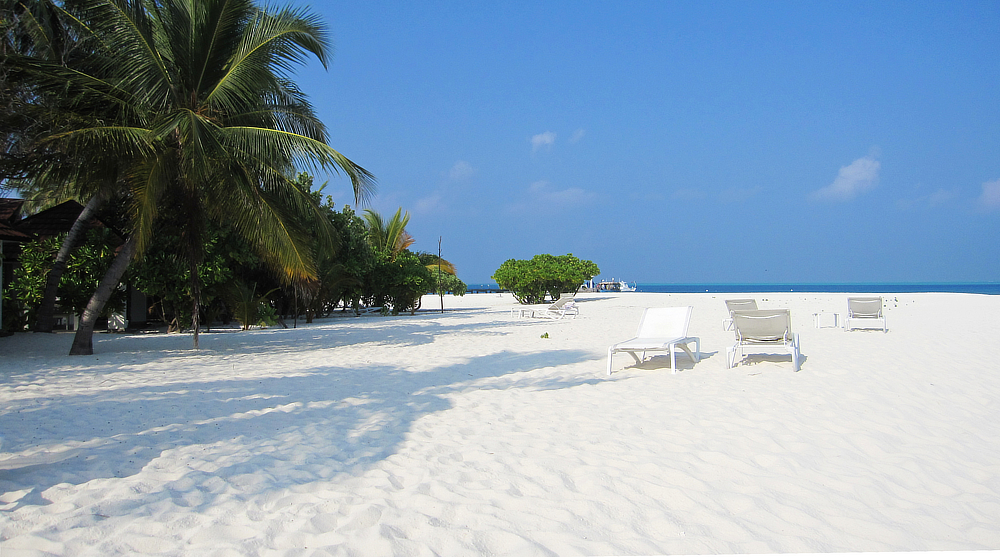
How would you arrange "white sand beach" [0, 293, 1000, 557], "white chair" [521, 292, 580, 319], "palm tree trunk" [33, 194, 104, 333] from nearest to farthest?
1. "white sand beach" [0, 293, 1000, 557]
2. "palm tree trunk" [33, 194, 104, 333]
3. "white chair" [521, 292, 580, 319]

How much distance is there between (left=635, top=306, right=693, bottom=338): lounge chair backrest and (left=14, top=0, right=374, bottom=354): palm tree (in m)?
5.19

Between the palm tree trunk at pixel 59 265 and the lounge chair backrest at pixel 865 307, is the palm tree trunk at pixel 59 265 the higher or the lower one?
the higher one

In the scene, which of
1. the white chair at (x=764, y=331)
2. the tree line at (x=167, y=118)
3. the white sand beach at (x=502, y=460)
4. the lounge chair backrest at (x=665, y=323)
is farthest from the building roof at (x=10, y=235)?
the white chair at (x=764, y=331)

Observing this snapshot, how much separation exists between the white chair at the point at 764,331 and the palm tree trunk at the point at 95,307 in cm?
917

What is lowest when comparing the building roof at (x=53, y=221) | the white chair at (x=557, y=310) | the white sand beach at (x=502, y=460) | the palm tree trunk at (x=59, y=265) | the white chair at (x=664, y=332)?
the white sand beach at (x=502, y=460)

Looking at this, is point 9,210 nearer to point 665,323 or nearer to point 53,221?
point 53,221

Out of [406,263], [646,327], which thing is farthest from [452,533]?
[406,263]

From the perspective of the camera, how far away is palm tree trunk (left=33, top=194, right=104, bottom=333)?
32.6 ft

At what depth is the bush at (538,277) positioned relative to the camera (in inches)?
1210

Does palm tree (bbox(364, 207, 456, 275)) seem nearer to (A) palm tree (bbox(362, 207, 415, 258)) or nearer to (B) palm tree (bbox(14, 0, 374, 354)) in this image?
(A) palm tree (bbox(362, 207, 415, 258))

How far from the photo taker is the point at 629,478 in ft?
11.2

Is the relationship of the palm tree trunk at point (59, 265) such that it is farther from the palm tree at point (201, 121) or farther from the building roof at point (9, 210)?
the building roof at point (9, 210)

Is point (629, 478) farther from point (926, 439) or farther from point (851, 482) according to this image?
point (926, 439)

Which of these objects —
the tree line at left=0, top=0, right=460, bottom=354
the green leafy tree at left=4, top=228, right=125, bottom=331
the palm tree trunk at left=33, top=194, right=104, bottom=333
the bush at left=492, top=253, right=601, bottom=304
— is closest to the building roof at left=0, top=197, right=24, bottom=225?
the green leafy tree at left=4, top=228, right=125, bottom=331
